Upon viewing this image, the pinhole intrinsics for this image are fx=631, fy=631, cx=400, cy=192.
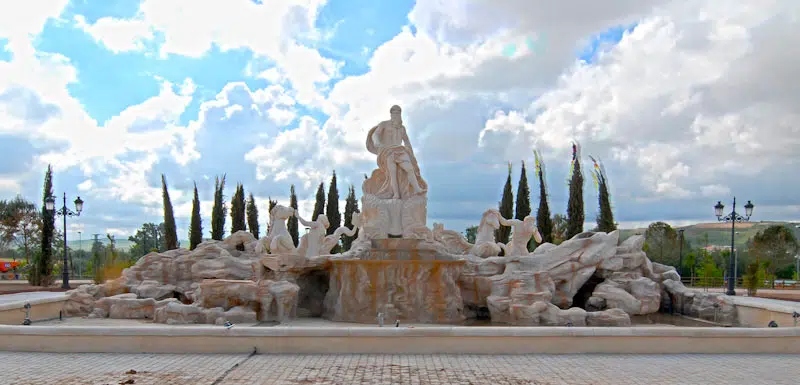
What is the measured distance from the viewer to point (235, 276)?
57.7ft

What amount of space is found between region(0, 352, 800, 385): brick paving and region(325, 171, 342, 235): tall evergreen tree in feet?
92.4

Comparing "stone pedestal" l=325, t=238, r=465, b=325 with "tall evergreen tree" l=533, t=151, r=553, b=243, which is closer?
"stone pedestal" l=325, t=238, r=465, b=325

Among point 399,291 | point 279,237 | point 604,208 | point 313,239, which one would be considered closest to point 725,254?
point 604,208

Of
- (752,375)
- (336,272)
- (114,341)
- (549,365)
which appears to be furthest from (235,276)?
(752,375)

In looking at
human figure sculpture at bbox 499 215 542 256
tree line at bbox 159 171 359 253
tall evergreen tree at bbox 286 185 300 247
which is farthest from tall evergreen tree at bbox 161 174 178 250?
human figure sculpture at bbox 499 215 542 256

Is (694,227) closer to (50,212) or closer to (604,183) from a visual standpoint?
(604,183)

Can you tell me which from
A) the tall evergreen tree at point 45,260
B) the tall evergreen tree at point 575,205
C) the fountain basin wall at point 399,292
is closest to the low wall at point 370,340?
the fountain basin wall at point 399,292

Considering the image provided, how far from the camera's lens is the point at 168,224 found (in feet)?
109

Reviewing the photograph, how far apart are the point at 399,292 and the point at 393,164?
170 inches

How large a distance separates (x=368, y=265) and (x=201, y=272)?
5.38m

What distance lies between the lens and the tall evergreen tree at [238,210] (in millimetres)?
35000

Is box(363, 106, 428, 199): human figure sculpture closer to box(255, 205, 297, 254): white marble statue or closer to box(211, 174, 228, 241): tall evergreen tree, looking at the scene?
box(255, 205, 297, 254): white marble statue

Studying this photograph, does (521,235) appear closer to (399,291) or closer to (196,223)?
(399,291)

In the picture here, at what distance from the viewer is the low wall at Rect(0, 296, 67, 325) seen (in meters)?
13.9
